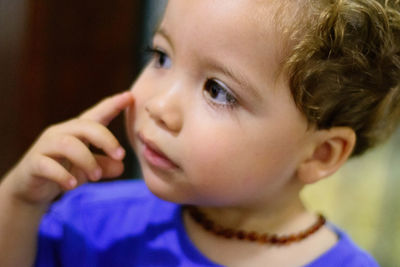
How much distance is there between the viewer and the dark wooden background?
4.14 feet

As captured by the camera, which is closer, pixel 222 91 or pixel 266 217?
pixel 222 91

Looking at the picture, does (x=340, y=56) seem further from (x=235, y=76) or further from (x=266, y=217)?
(x=266, y=217)

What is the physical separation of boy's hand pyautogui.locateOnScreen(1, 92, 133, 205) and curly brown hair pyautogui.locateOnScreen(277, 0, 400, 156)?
0.29 m

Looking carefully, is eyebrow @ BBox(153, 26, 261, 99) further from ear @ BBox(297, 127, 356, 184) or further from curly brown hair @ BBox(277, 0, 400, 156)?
ear @ BBox(297, 127, 356, 184)

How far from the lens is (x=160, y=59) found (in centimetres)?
85

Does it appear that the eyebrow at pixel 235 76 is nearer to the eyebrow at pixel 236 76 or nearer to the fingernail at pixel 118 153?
the eyebrow at pixel 236 76

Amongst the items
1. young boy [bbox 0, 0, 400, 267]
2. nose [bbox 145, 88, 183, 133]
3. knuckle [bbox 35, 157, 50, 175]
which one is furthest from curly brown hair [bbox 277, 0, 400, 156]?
knuckle [bbox 35, 157, 50, 175]

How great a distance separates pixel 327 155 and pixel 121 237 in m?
0.39

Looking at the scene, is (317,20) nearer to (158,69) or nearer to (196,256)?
(158,69)

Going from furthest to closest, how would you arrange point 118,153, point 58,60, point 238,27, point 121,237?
point 58,60 < point 121,237 < point 118,153 < point 238,27

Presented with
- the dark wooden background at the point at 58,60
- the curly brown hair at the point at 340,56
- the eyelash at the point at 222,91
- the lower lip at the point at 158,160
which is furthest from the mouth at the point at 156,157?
the dark wooden background at the point at 58,60

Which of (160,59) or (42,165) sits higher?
(160,59)

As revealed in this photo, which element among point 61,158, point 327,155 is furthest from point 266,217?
point 61,158

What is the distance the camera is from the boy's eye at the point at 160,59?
83 centimetres
